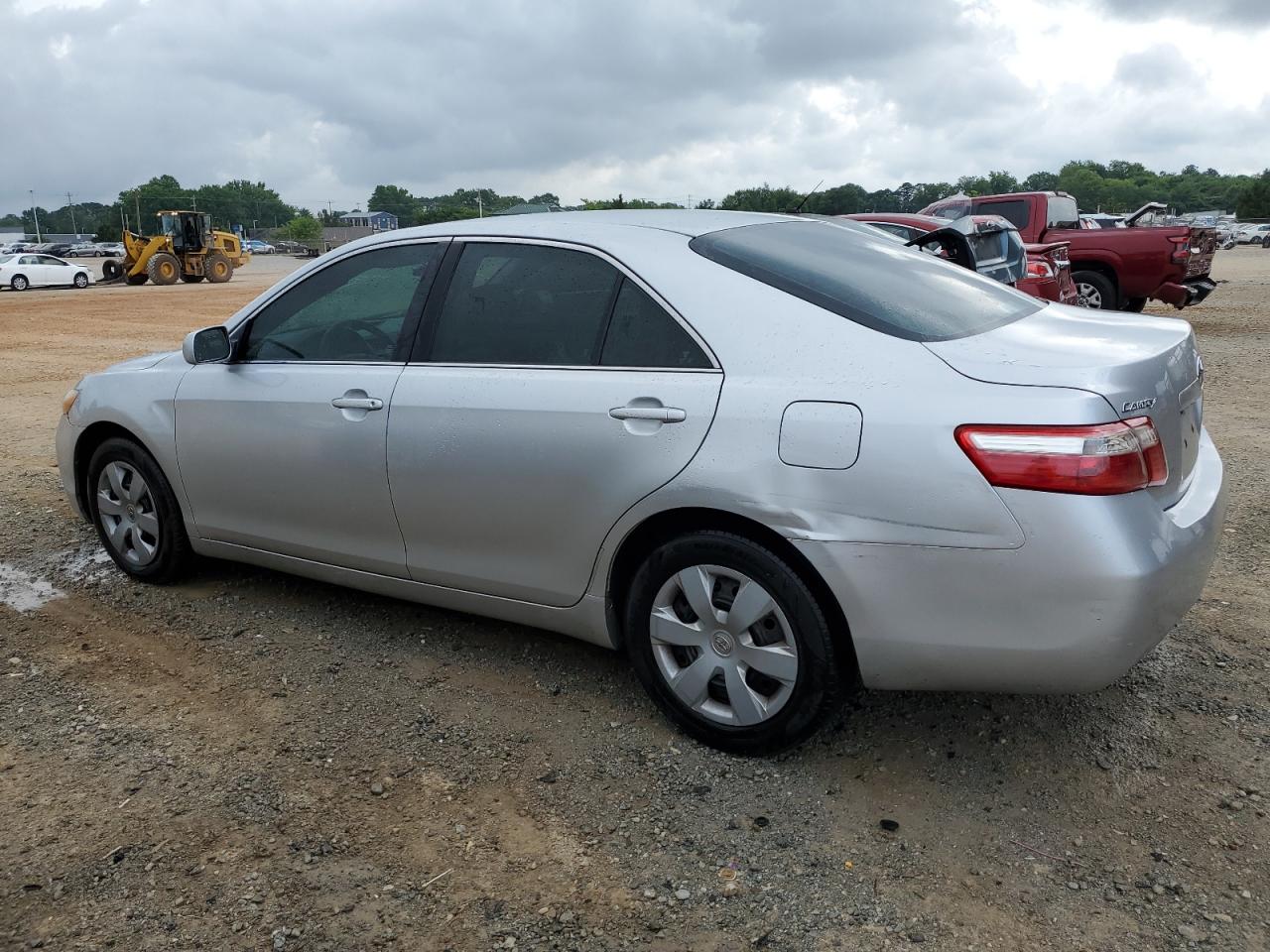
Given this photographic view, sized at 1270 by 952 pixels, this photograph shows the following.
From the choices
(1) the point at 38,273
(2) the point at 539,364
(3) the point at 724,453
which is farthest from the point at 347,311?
(1) the point at 38,273

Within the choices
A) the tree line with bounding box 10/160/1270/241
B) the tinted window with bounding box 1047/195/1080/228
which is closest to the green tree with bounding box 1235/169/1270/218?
the tree line with bounding box 10/160/1270/241

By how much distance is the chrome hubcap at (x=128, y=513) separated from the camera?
466 centimetres

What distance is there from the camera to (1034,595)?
8.66 ft

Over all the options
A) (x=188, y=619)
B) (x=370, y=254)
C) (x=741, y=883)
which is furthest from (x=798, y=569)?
(x=188, y=619)

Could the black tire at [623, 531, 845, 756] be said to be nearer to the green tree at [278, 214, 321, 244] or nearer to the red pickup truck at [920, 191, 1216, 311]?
the red pickup truck at [920, 191, 1216, 311]

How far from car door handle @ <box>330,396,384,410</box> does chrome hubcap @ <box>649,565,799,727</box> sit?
1.25 meters

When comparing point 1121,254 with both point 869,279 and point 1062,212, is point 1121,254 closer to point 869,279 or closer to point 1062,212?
Answer: point 1062,212

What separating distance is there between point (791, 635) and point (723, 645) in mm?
226

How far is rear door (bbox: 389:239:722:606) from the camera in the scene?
10.4 ft

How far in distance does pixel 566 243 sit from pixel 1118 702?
2359 millimetres

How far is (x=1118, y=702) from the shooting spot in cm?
353

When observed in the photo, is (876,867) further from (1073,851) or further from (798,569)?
(798,569)

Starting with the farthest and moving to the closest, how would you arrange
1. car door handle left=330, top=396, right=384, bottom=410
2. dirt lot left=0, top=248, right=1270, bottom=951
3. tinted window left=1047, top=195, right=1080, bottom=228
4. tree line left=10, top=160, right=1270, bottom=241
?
tree line left=10, top=160, right=1270, bottom=241, tinted window left=1047, top=195, right=1080, bottom=228, car door handle left=330, top=396, right=384, bottom=410, dirt lot left=0, top=248, right=1270, bottom=951

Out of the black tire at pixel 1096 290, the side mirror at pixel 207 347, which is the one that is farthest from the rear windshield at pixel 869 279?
the black tire at pixel 1096 290
